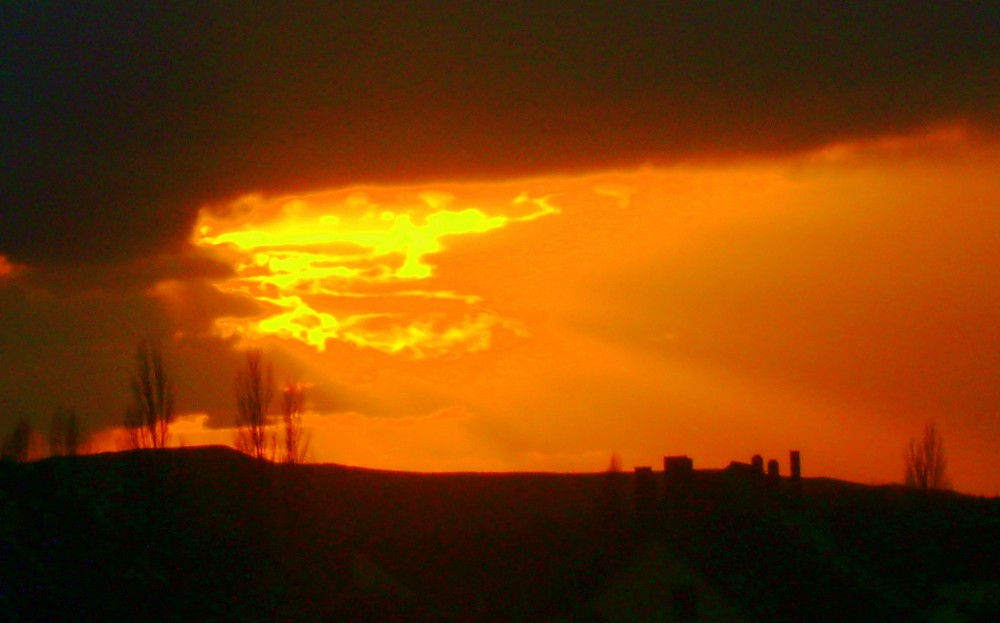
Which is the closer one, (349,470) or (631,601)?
(631,601)

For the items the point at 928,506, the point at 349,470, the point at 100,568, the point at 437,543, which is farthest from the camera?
the point at 349,470

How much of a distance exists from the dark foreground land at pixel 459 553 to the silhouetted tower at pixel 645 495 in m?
0.17

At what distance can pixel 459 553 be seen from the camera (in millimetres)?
78000

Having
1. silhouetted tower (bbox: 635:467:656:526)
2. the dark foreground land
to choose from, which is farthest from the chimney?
silhouetted tower (bbox: 635:467:656:526)

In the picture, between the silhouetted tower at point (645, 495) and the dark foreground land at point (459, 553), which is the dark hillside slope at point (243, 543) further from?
the silhouetted tower at point (645, 495)

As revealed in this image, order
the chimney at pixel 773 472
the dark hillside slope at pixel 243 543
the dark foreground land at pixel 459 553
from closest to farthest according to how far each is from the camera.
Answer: the dark foreground land at pixel 459 553
the dark hillside slope at pixel 243 543
the chimney at pixel 773 472

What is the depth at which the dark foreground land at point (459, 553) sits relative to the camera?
60156 millimetres

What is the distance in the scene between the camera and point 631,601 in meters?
59.5

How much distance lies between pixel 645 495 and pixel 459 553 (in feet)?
56.6

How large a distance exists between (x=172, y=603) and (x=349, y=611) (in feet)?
30.7

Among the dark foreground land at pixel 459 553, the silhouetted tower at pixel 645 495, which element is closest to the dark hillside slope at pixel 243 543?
the dark foreground land at pixel 459 553

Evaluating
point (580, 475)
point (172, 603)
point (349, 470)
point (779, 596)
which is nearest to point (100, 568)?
point (172, 603)

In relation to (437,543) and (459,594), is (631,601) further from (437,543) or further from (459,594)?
(437,543)

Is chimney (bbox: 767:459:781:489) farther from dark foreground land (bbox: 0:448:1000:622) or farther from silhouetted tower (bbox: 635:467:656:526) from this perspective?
silhouetted tower (bbox: 635:467:656:526)
